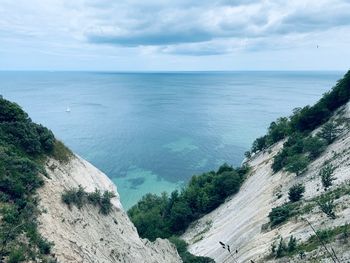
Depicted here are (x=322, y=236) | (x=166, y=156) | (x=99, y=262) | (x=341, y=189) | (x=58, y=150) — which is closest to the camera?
(x=99, y=262)


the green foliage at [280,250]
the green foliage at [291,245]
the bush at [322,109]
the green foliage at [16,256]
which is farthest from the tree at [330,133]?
the green foliage at [16,256]

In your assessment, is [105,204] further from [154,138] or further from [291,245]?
[154,138]

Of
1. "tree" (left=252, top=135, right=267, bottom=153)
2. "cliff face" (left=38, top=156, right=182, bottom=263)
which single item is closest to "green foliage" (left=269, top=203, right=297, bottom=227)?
"cliff face" (left=38, top=156, right=182, bottom=263)

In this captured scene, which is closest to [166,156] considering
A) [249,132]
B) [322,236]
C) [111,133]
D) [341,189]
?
[111,133]

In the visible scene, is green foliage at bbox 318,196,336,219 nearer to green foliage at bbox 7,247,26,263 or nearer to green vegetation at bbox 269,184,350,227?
green vegetation at bbox 269,184,350,227

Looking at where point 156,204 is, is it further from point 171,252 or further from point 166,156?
point 166,156
